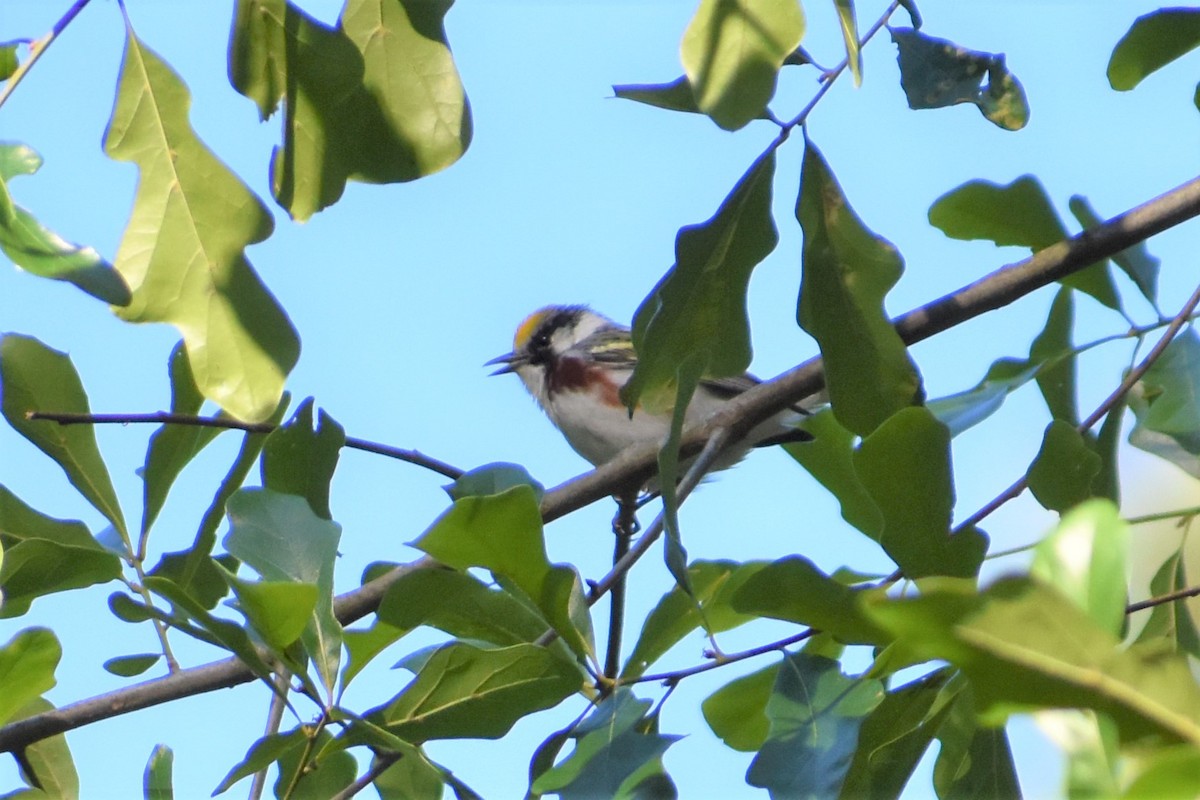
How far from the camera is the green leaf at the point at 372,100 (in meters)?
1.58

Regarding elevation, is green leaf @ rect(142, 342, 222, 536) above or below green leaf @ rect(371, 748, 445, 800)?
above

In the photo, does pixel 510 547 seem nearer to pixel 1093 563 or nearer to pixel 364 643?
pixel 364 643

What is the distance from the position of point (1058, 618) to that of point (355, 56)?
1196 millimetres

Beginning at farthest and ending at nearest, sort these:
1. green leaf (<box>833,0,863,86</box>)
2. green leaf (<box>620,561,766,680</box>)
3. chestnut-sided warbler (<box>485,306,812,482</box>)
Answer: chestnut-sided warbler (<box>485,306,812,482</box>) < green leaf (<box>620,561,766,680</box>) < green leaf (<box>833,0,863,86</box>)

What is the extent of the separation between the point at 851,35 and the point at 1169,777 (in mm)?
831

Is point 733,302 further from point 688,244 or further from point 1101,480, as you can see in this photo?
point 1101,480

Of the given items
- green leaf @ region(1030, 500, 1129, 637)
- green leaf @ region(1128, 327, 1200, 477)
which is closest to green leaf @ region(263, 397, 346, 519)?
green leaf @ region(1128, 327, 1200, 477)

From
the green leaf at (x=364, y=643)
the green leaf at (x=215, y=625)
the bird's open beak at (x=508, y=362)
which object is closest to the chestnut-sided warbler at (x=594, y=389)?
the bird's open beak at (x=508, y=362)

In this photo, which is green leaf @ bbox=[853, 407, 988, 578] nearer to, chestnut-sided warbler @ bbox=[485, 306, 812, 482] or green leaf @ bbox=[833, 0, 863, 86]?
green leaf @ bbox=[833, 0, 863, 86]

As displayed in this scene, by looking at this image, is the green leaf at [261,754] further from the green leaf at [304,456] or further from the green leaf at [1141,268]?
the green leaf at [1141,268]

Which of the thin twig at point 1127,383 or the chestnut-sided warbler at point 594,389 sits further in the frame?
the chestnut-sided warbler at point 594,389

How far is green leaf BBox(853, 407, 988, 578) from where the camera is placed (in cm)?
127

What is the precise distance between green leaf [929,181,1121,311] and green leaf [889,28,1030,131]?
0.10 meters

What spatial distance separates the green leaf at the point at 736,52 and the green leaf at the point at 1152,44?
722 mm
